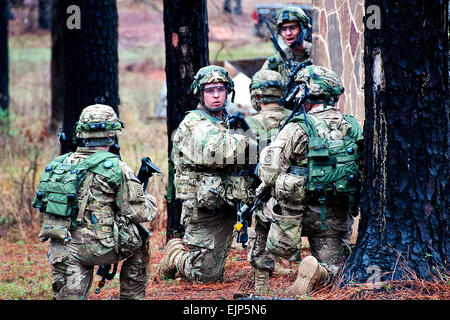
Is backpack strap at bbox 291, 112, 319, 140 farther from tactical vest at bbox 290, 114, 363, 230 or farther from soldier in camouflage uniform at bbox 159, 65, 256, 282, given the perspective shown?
soldier in camouflage uniform at bbox 159, 65, 256, 282

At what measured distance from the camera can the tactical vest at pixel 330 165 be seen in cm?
521

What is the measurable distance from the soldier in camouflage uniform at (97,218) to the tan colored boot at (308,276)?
1.32 meters

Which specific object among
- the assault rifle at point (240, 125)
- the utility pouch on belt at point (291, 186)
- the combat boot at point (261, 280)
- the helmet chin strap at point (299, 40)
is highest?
the helmet chin strap at point (299, 40)

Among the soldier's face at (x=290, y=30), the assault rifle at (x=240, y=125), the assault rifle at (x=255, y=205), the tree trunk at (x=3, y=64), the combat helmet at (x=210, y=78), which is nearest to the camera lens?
the assault rifle at (x=255, y=205)

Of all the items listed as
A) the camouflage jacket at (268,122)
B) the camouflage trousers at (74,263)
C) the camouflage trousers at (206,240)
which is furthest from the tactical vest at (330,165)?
the camouflage trousers at (74,263)

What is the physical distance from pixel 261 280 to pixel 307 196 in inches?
39.4

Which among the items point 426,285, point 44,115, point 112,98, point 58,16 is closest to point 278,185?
point 426,285

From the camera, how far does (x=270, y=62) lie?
7453 millimetres

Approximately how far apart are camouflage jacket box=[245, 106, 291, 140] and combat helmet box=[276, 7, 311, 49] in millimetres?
1334

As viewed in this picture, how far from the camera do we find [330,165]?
5.25 metres

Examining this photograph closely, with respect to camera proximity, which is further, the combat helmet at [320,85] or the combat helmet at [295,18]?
the combat helmet at [295,18]

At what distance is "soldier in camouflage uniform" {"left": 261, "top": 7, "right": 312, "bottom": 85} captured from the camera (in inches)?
287

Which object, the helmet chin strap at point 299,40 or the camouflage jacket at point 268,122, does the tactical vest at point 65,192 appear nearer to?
the camouflage jacket at point 268,122
